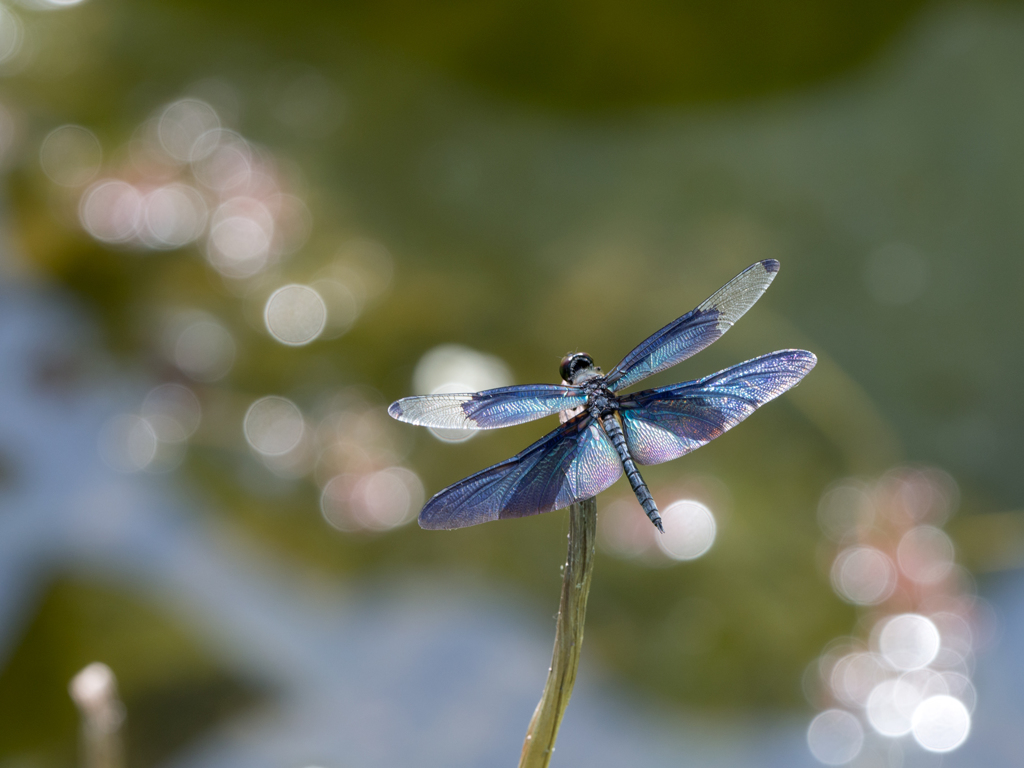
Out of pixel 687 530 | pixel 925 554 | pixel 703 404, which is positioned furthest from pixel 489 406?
pixel 925 554

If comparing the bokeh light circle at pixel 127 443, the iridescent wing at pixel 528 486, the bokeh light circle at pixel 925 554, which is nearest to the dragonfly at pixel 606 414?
the iridescent wing at pixel 528 486

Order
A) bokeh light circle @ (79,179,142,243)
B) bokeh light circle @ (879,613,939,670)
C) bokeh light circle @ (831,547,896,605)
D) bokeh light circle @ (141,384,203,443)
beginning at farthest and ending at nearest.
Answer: bokeh light circle @ (79,179,142,243), bokeh light circle @ (141,384,203,443), bokeh light circle @ (831,547,896,605), bokeh light circle @ (879,613,939,670)

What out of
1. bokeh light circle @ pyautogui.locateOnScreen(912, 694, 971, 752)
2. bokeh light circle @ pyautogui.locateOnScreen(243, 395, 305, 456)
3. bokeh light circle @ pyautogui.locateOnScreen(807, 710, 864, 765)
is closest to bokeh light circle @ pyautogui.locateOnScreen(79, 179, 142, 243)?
bokeh light circle @ pyautogui.locateOnScreen(243, 395, 305, 456)

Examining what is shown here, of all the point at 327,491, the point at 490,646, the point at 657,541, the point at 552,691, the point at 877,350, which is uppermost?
the point at 877,350

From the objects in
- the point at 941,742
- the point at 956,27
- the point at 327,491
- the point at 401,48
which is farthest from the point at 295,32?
the point at 941,742

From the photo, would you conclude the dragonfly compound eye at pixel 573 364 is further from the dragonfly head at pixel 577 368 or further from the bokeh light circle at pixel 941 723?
the bokeh light circle at pixel 941 723

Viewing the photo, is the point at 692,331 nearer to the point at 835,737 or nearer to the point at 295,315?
the point at 835,737

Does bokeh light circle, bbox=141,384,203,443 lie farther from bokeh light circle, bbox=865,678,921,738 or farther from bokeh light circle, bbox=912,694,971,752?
bokeh light circle, bbox=912,694,971,752

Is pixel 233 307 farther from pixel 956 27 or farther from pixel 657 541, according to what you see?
pixel 956 27
